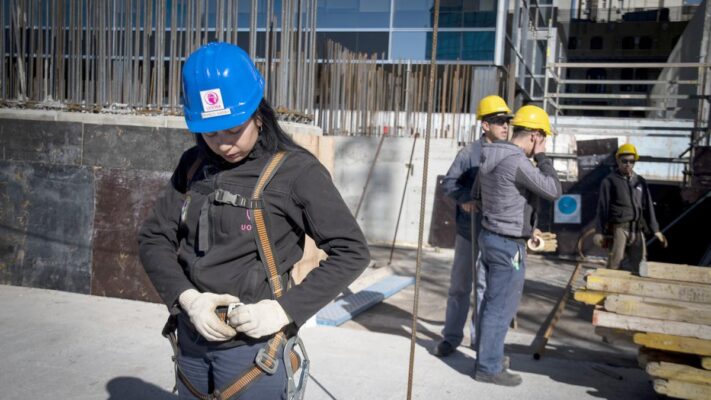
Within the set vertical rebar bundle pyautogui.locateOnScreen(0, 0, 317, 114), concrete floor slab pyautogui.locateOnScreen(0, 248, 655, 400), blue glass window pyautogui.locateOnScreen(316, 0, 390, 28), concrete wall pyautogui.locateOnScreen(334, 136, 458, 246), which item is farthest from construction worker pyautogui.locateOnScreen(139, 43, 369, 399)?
blue glass window pyautogui.locateOnScreen(316, 0, 390, 28)

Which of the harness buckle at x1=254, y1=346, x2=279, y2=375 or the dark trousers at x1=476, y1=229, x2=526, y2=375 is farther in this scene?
the dark trousers at x1=476, y1=229, x2=526, y2=375

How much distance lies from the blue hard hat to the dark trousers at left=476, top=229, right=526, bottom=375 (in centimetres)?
290

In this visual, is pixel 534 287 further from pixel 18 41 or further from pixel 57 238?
pixel 18 41

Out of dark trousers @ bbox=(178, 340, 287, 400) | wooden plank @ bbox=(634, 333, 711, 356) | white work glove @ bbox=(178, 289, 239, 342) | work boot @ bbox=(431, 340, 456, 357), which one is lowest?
work boot @ bbox=(431, 340, 456, 357)

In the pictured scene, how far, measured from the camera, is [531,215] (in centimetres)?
475

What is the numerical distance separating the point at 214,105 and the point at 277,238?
49 cm

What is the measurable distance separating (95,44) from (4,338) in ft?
9.58

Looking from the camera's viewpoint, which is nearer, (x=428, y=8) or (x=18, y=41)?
(x=18, y=41)

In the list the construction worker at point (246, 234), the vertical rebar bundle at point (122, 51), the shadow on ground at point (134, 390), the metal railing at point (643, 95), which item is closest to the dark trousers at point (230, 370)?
the construction worker at point (246, 234)

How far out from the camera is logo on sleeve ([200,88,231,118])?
2076mm

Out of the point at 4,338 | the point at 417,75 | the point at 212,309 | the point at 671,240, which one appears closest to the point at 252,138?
the point at 212,309

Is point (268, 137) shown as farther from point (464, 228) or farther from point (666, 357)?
point (464, 228)

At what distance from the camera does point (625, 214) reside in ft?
26.5

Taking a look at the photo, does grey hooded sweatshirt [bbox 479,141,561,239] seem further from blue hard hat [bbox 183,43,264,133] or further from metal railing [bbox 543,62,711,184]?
metal railing [bbox 543,62,711,184]
